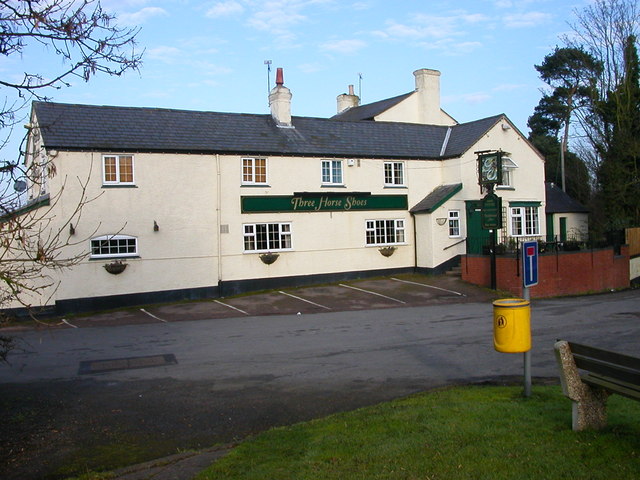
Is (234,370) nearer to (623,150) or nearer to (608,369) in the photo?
(608,369)

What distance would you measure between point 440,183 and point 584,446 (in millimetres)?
25360

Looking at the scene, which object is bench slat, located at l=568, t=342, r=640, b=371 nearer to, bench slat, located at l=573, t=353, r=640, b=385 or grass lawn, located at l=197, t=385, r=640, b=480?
bench slat, located at l=573, t=353, r=640, b=385

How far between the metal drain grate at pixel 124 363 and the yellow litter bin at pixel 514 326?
23.7 ft

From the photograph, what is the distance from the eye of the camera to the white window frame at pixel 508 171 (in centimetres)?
3050

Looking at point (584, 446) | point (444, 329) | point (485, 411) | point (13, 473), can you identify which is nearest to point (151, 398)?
point (13, 473)

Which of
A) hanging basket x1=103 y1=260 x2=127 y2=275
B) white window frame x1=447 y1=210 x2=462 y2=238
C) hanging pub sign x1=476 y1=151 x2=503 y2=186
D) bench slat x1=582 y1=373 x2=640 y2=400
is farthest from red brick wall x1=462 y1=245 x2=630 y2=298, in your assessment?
bench slat x1=582 y1=373 x2=640 y2=400

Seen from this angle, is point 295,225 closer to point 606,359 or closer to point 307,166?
point 307,166

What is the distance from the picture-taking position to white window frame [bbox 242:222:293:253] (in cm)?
2553

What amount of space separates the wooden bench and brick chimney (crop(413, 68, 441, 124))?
104ft

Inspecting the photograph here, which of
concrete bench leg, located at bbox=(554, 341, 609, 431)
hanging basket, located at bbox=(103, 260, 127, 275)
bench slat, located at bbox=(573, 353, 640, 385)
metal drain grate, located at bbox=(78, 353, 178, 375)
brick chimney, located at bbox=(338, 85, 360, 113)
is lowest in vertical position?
metal drain grate, located at bbox=(78, 353, 178, 375)

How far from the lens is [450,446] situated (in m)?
6.00

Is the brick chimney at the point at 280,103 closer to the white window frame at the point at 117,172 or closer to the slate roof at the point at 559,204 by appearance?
the white window frame at the point at 117,172

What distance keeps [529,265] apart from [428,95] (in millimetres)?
30198

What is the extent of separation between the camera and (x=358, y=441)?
21.2 feet
